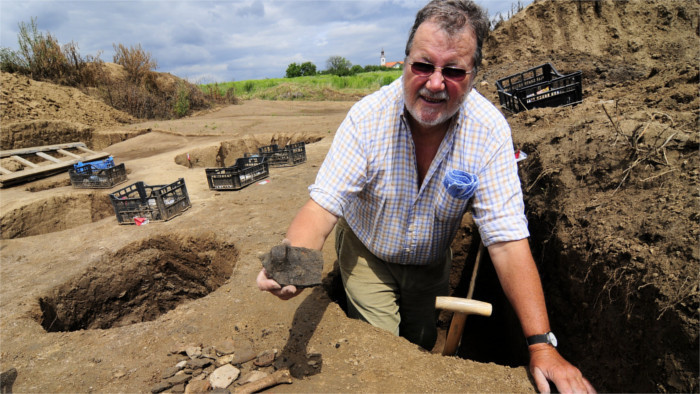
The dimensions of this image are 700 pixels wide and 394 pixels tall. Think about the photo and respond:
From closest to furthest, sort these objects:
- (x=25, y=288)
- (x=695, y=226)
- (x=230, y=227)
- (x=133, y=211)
A: (x=695, y=226)
(x=25, y=288)
(x=230, y=227)
(x=133, y=211)

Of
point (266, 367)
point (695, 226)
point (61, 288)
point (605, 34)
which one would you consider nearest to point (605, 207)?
point (695, 226)

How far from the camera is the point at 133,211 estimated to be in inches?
198

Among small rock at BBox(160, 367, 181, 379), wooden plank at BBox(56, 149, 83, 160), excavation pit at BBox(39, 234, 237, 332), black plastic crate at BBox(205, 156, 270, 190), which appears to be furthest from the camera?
wooden plank at BBox(56, 149, 83, 160)

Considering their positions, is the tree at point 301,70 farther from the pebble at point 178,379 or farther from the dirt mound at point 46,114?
the pebble at point 178,379

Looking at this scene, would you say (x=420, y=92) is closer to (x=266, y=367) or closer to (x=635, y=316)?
(x=635, y=316)

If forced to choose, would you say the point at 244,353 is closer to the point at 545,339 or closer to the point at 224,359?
the point at 224,359

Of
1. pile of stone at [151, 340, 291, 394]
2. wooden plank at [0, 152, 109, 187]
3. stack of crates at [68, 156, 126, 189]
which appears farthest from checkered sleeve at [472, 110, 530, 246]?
wooden plank at [0, 152, 109, 187]

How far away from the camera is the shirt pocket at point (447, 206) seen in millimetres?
2324

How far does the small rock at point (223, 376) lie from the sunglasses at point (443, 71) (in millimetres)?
2092

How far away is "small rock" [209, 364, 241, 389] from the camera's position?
7.07 feet

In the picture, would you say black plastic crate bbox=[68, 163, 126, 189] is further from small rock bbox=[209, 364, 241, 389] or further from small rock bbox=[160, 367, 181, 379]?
small rock bbox=[209, 364, 241, 389]

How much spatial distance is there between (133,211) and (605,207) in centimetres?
534

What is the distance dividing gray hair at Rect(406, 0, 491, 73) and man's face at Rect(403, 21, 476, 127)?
0.03 m

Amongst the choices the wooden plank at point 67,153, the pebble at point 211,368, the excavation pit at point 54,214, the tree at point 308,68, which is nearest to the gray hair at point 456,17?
the pebble at point 211,368
